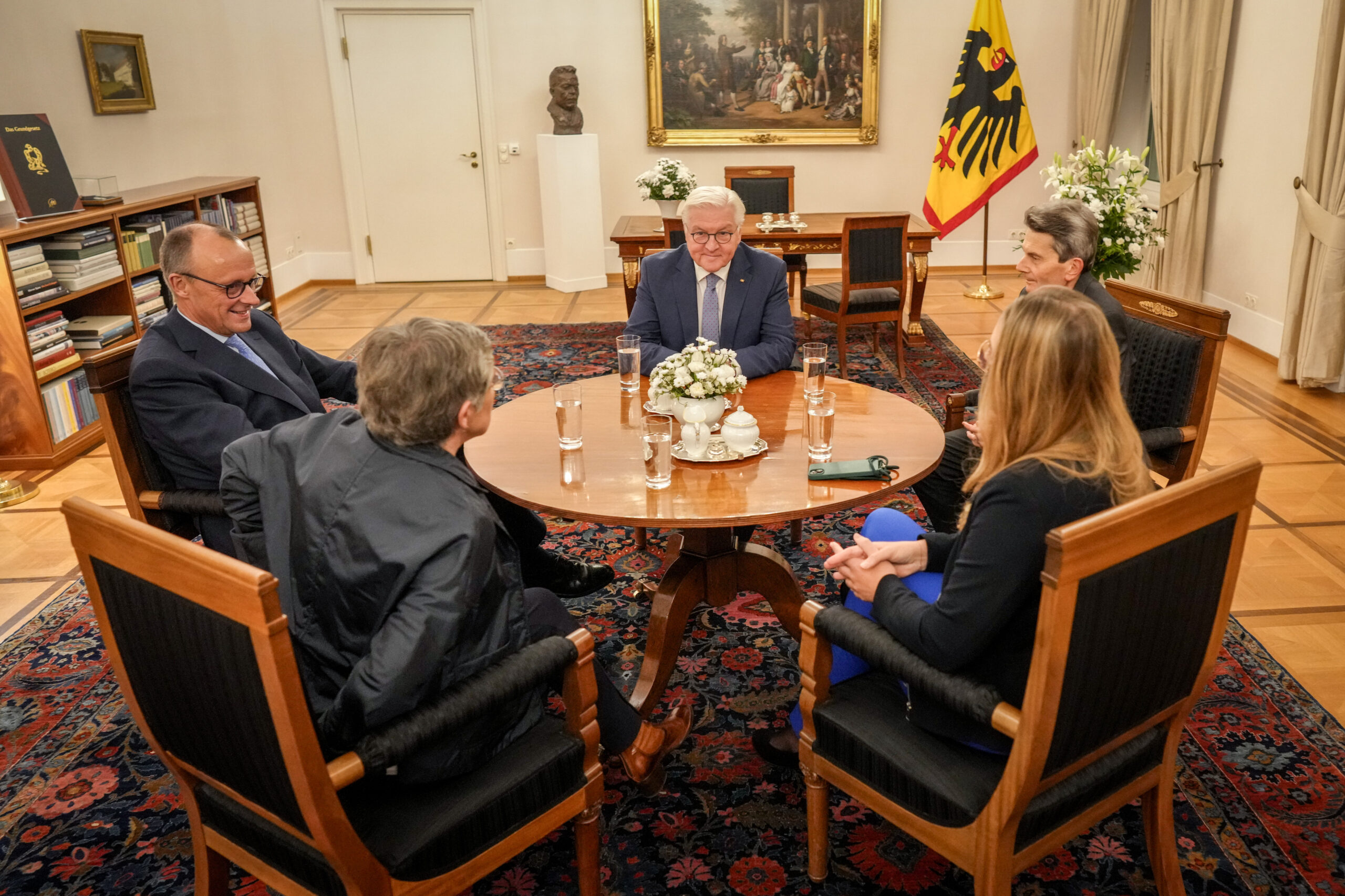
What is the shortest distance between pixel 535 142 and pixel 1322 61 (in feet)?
18.3

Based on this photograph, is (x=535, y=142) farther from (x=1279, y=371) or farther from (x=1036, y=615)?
(x=1036, y=615)

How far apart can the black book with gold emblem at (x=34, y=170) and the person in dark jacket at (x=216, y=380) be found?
6.99 feet

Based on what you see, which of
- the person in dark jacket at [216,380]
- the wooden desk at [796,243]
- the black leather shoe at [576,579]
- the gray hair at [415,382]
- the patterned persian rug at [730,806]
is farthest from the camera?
the wooden desk at [796,243]

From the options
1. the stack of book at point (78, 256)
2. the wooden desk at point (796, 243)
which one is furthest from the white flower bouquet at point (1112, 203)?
the stack of book at point (78, 256)

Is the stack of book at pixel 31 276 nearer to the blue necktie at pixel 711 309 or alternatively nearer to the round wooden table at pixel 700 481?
the round wooden table at pixel 700 481

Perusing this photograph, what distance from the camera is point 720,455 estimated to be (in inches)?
97.0

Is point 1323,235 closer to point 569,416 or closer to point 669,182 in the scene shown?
point 669,182

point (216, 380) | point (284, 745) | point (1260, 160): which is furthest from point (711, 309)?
point (1260, 160)

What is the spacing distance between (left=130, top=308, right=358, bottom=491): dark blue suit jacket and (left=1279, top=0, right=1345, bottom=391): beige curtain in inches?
192

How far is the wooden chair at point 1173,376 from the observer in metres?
2.76

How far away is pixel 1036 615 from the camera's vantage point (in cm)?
160

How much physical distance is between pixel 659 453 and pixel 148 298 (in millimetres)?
4146

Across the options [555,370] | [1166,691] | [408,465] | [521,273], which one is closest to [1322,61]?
[555,370]

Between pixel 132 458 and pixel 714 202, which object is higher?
pixel 714 202
